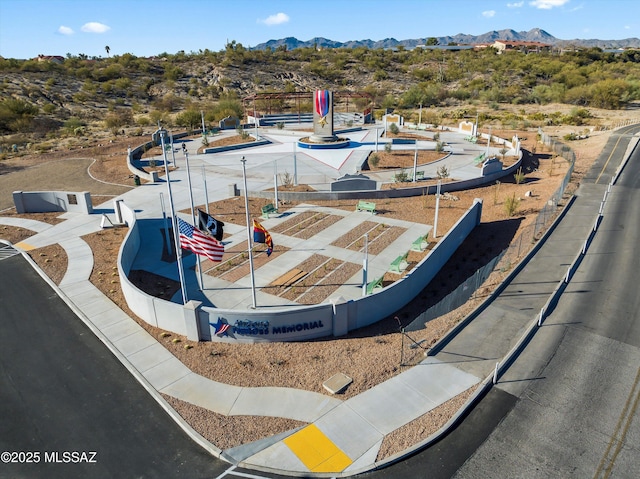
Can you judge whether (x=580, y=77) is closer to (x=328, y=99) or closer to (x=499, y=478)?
(x=328, y=99)

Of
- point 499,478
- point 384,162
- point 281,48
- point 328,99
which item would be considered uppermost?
point 281,48

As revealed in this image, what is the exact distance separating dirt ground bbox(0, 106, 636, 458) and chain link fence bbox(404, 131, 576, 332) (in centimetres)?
33

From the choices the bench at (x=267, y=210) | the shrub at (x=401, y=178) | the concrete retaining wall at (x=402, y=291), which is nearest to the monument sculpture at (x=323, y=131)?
the shrub at (x=401, y=178)

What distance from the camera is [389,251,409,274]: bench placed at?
2153 cm

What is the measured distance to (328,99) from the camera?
48938 millimetres

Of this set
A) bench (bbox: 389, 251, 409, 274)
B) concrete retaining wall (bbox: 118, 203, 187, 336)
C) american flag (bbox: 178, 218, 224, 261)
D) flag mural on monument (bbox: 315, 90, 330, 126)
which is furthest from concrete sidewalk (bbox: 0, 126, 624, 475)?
flag mural on monument (bbox: 315, 90, 330, 126)

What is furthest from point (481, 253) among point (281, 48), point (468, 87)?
point (281, 48)

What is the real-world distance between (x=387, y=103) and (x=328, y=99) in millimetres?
38917

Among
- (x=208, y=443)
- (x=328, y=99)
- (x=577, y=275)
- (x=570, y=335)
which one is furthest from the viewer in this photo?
(x=328, y=99)

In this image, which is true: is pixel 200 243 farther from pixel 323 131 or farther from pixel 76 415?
pixel 323 131

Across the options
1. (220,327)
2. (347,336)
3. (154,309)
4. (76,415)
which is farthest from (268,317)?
(76,415)

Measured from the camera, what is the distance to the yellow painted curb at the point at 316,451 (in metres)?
11.6

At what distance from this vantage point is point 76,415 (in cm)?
1347

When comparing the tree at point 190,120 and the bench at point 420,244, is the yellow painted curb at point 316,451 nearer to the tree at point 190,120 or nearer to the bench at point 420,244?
the bench at point 420,244
